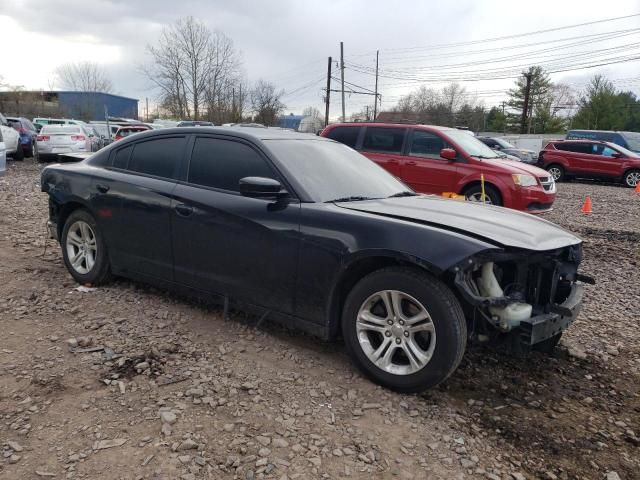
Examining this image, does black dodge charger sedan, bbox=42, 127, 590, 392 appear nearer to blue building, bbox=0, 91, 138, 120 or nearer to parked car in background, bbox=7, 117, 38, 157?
parked car in background, bbox=7, 117, 38, 157

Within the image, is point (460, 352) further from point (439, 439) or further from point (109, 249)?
point (109, 249)

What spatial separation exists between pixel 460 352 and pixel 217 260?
6.16 ft

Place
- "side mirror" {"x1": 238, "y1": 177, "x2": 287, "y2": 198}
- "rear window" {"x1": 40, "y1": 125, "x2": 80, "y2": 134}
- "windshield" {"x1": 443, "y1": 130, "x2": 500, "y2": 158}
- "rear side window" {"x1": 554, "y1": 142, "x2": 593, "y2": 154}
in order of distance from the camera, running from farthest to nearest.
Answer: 1. "rear side window" {"x1": 554, "y1": 142, "x2": 593, "y2": 154}
2. "rear window" {"x1": 40, "y1": 125, "x2": 80, "y2": 134}
3. "windshield" {"x1": 443, "y1": 130, "x2": 500, "y2": 158}
4. "side mirror" {"x1": 238, "y1": 177, "x2": 287, "y2": 198}

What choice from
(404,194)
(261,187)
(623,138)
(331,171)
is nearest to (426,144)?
(404,194)

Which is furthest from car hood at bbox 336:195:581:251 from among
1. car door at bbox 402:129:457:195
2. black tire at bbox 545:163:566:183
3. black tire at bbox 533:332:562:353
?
black tire at bbox 545:163:566:183

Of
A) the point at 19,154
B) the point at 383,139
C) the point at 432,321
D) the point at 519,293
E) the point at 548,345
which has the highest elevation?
the point at 383,139

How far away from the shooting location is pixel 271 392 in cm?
316

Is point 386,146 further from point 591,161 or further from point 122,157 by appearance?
point 591,161

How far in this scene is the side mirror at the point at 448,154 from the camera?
8977 mm

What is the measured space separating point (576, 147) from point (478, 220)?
64.3 feet

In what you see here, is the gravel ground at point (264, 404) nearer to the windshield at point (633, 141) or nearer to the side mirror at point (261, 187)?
the side mirror at point (261, 187)

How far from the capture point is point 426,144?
9.36 meters

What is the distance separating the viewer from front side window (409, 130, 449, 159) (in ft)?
30.5

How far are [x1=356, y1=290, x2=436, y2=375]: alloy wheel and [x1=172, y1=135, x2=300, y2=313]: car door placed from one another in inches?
23.1
